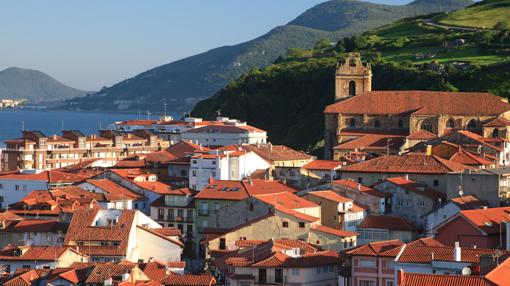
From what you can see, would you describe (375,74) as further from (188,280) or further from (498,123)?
(188,280)

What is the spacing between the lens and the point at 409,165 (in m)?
66.2

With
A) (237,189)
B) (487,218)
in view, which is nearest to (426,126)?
(237,189)

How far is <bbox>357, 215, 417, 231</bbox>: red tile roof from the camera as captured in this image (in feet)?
179

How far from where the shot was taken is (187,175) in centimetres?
7488

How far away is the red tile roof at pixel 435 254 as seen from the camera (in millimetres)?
39406

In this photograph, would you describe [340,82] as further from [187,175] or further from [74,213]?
[74,213]

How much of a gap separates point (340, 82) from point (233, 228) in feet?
157

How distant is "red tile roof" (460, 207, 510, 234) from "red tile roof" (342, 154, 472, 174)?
1401 centimetres

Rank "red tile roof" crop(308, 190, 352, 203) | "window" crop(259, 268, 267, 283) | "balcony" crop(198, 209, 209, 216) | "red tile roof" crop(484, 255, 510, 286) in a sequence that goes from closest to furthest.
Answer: "red tile roof" crop(484, 255, 510, 286)
"window" crop(259, 268, 267, 283)
"red tile roof" crop(308, 190, 352, 203)
"balcony" crop(198, 209, 209, 216)

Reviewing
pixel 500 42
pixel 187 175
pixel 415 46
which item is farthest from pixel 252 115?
pixel 187 175

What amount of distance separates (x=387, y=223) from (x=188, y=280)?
43.9 feet

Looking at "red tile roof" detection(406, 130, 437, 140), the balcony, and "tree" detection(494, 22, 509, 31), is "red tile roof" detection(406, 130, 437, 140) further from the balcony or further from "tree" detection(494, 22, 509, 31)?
"tree" detection(494, 22, 509, 31)

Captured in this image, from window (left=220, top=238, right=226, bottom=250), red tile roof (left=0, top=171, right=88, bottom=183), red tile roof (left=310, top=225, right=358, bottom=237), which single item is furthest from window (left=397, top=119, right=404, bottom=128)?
window (left=220, top=238, right=226, bottom=250)

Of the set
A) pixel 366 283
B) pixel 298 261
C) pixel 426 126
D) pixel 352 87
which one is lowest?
pixel 366 283
